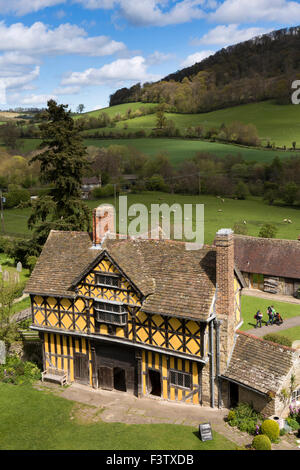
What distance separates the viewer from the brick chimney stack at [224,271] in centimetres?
2033

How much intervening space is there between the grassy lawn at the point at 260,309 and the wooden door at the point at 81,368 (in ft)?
41.3

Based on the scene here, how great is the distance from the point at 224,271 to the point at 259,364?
4737mm

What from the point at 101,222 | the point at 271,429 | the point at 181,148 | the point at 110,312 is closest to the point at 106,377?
the point at 110,312

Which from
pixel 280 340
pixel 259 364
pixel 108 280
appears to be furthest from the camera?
pixel 280 340

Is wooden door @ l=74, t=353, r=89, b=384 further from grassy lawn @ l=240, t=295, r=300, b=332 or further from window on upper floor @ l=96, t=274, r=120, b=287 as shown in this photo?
grassy lawn @ l=240, t=295, r=300, b=332

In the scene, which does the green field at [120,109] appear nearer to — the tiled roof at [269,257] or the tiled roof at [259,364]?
the tiled roof at [269,257]

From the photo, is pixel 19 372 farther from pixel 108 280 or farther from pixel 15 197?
pixel 15 197

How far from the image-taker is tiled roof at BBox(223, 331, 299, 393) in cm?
1997

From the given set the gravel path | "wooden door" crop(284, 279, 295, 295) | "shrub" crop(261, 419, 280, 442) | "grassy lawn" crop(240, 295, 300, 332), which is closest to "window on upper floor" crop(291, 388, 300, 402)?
"shrub" crop(261, 419, 280, 442)

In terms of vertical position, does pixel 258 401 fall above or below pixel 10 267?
below

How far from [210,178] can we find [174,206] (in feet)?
46.1

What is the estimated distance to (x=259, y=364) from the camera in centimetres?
2091
